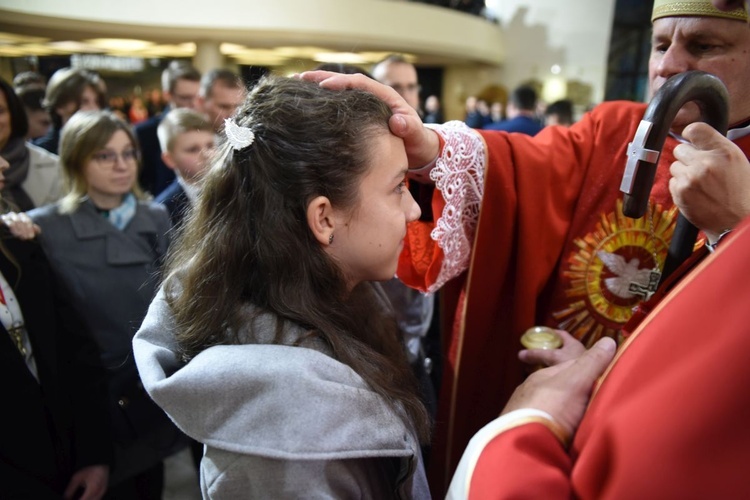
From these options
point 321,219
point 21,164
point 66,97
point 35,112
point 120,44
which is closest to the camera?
point 321,219

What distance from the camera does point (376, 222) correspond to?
1104mm

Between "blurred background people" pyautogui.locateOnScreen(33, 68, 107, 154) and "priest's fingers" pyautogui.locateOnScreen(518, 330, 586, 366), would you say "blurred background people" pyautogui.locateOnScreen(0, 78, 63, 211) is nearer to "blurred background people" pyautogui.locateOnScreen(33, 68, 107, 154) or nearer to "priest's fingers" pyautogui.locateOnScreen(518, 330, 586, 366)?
"blurred background people" pyautogui.locateOnScreen(33, 68, 107, 154)

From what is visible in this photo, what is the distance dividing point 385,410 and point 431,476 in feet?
2.68

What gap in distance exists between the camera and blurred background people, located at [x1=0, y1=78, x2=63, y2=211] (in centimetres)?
235

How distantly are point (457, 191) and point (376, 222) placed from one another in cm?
41

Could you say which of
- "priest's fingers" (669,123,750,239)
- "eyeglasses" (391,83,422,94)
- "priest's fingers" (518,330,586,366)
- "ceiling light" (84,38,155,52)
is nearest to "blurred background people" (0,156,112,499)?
"priest's fingers" (518,330,586,366)

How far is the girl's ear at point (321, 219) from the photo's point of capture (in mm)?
1029

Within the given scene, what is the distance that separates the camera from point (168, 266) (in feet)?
4.17

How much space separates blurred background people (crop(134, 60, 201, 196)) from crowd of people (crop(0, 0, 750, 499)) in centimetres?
176

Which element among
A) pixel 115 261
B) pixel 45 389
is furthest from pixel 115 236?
pixel 45 389

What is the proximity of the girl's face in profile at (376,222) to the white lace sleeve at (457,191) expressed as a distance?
0.27m

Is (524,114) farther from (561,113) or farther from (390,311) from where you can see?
(390,311)

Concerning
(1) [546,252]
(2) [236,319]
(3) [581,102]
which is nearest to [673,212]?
(1) [546,252]

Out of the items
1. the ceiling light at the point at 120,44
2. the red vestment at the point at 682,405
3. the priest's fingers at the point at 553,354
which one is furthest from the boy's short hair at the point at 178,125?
the ceiling light at the point at 120,44
